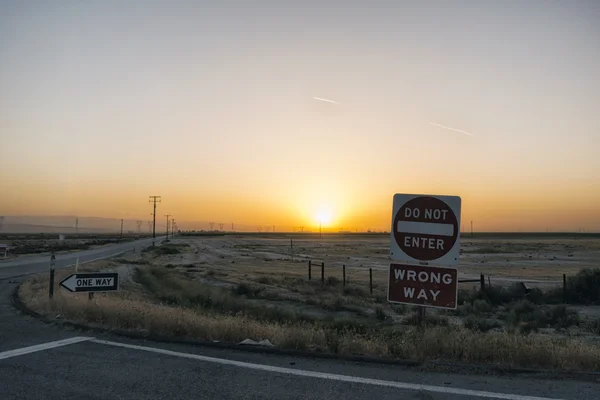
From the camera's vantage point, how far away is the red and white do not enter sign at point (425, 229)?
6491 mm

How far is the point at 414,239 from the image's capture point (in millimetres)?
6676

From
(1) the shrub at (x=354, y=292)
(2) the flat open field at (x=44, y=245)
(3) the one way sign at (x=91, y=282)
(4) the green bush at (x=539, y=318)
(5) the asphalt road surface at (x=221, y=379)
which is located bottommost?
(2) the flat open field at (x=44, y=245)

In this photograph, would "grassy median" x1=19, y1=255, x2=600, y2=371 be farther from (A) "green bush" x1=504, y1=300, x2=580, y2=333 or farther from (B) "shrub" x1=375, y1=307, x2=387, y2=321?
(A) "green bush" x1=504, y1=300, x2=580, y2=333

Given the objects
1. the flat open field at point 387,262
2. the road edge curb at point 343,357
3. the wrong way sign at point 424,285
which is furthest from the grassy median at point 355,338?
the flat open field at point 387,262

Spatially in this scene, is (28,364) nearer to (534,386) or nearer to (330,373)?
(330,373)

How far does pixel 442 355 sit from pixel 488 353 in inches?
25.7

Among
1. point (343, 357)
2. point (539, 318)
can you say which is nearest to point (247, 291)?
Answer: point (539, 318)

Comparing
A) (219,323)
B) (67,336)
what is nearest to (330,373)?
(219,323)

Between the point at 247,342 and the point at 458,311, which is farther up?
the point at 247,342

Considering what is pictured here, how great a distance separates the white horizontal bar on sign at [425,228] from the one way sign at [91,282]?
7697 mm

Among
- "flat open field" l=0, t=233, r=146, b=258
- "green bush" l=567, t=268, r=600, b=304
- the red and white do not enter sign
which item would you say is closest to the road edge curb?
the red and white do not enter sign

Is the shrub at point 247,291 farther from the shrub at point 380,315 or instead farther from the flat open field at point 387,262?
the flat open field at point 387,262

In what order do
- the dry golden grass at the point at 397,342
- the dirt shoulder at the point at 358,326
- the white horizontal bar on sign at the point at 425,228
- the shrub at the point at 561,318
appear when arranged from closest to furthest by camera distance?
the dry golden grass at the point at 397,342
the dirt shoulder at the point at 358,326
the white horizontal bar on sign at the point at 425,228
the shrub at the point at 561,318

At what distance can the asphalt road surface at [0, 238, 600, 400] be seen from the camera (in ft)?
15.7
